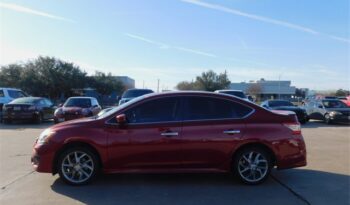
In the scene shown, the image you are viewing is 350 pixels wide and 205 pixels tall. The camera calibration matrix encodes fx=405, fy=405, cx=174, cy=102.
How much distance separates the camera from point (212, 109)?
736cm

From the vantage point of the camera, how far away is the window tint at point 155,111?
721cm

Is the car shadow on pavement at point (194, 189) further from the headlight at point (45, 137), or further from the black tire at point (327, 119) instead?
the black tire at point (327, 119)

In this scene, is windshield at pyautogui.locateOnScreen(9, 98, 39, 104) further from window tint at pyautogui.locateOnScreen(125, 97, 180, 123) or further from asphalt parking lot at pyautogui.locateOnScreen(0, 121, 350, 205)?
window tint at pyautogui.locateOnScreen(125, 97, 180, 123)

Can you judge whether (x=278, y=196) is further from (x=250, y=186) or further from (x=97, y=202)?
(x=97, y=202)

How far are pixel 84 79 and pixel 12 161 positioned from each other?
48.5 meters

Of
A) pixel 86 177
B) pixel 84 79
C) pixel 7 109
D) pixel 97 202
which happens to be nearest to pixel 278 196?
pixel 97 202

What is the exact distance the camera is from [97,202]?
6.10m

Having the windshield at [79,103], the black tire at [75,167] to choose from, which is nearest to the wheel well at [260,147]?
the black tire at [75,167]

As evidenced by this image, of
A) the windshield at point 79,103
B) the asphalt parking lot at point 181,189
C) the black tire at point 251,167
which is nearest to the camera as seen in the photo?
the asphalt parking lot at point 181,189

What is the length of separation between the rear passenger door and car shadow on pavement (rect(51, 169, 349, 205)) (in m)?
0.44

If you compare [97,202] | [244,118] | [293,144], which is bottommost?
[97,202]

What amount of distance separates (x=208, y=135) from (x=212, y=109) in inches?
20.3

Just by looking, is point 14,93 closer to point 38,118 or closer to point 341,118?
point 38,118

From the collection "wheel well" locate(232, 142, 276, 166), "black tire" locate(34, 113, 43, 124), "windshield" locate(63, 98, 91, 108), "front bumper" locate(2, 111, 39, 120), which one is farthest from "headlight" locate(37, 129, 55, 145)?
"black tire" locate(34, 113, 43, 124)
